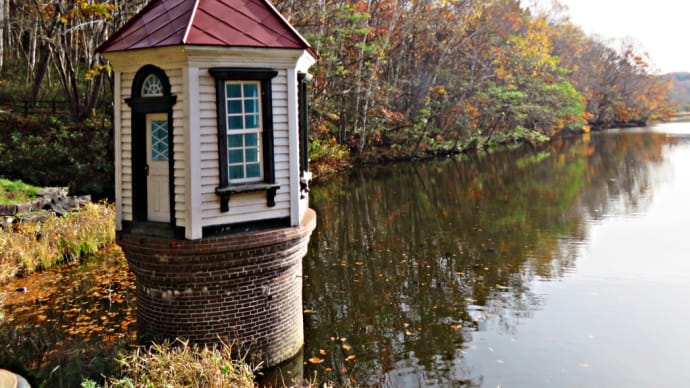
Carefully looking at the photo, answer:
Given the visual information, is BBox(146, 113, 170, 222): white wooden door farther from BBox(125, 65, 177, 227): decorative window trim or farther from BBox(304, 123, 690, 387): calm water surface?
BBox(304, 123, 690, 387): calm water surface

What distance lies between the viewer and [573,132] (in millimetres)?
66000

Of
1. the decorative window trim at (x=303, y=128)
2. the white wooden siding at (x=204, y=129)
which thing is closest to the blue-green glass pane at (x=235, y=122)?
the white wooden siding at (x=204, y=129)

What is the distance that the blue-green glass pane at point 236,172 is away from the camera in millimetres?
7262

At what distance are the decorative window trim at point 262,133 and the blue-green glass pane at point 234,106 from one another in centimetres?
11

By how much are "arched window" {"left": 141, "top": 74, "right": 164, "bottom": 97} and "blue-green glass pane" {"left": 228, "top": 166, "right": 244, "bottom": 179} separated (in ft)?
4.36

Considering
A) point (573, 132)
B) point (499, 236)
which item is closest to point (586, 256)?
point (499, 236)

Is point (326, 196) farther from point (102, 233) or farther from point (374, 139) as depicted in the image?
point (374, 139)

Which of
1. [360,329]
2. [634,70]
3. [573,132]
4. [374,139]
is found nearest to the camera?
[360,329]

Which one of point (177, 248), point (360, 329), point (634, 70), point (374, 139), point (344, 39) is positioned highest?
point (634, 70)

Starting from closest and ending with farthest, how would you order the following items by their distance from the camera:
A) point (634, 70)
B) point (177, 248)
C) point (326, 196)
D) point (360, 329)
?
1. point (177, 248)
2. point (360, 329)
3. point (326, 196)
4. point (634, 70)

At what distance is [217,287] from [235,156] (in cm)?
174

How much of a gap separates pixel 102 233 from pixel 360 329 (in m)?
8.01

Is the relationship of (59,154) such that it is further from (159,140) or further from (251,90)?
(251,90)

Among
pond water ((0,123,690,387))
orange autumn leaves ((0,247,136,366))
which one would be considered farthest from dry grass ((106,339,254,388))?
orange autumn leaves ((0,247,136,366))
